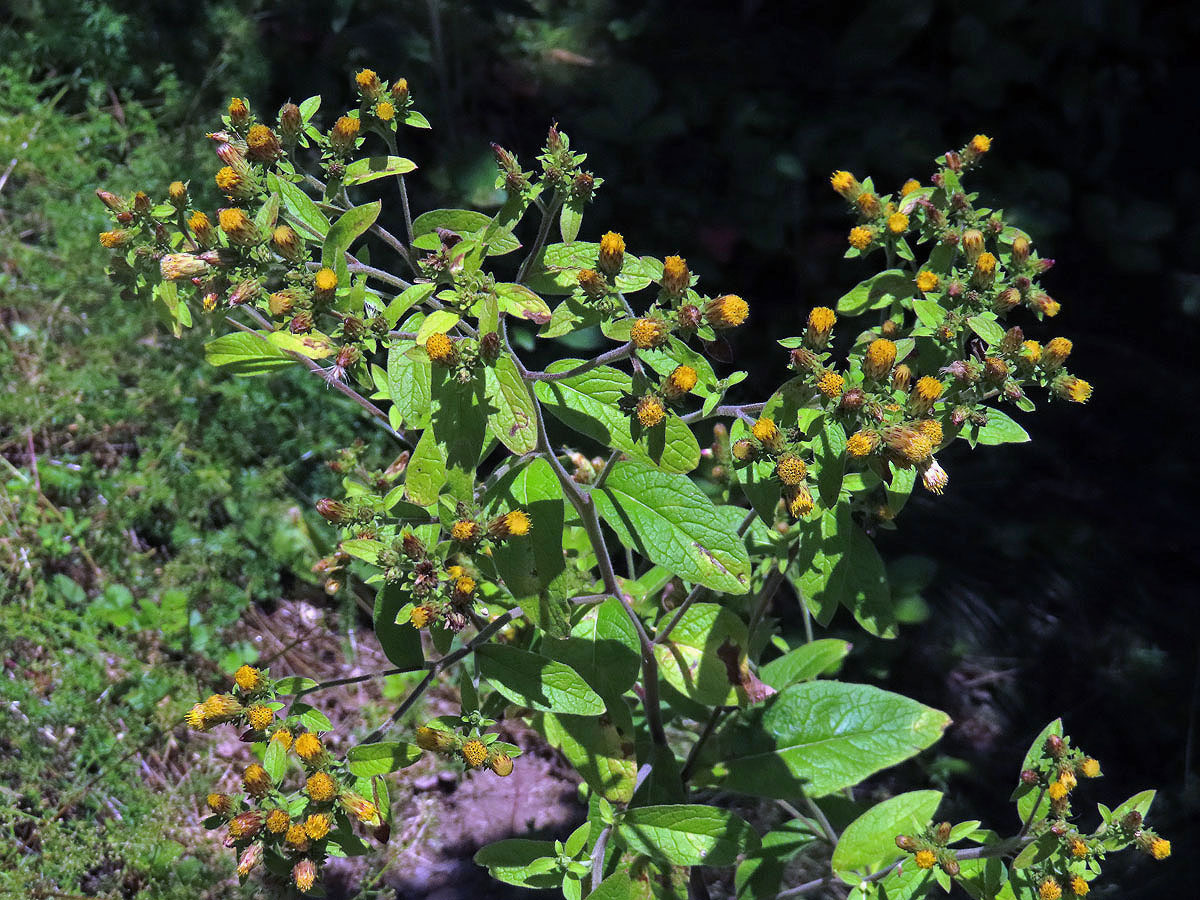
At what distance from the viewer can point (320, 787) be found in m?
1.56

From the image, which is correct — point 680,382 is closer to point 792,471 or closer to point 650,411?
point 650,411

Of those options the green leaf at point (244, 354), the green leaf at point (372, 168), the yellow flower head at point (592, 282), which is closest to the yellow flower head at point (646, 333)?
the yellow flower head at point (592, 282)

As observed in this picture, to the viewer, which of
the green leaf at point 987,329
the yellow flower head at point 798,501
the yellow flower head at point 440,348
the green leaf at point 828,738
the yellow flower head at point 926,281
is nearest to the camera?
the yellow flower head at point 440,348

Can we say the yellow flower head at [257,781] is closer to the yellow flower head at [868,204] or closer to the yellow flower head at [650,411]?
the yellow flower head at [650,411]

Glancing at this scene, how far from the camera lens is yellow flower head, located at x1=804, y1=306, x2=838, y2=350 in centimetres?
161

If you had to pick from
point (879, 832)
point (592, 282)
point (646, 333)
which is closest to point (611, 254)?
point (592, 282)

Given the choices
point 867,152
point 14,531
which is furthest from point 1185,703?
point 14,531

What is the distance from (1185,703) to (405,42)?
11.0 feet

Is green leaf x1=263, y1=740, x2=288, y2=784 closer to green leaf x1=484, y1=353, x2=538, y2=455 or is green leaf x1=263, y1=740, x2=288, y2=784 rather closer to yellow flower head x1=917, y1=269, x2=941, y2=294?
green leaf x1=484, y1=353, x2=538, y2=455

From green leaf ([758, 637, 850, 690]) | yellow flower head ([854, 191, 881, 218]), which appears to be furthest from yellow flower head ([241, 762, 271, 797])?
yellow flower head ([854, 191, 881, 218])

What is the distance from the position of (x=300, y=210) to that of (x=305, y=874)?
3.40ft

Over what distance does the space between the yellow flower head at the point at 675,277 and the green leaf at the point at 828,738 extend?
1.06m

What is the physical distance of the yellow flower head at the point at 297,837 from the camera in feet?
5.01

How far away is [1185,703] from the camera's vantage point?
10.0 ft
